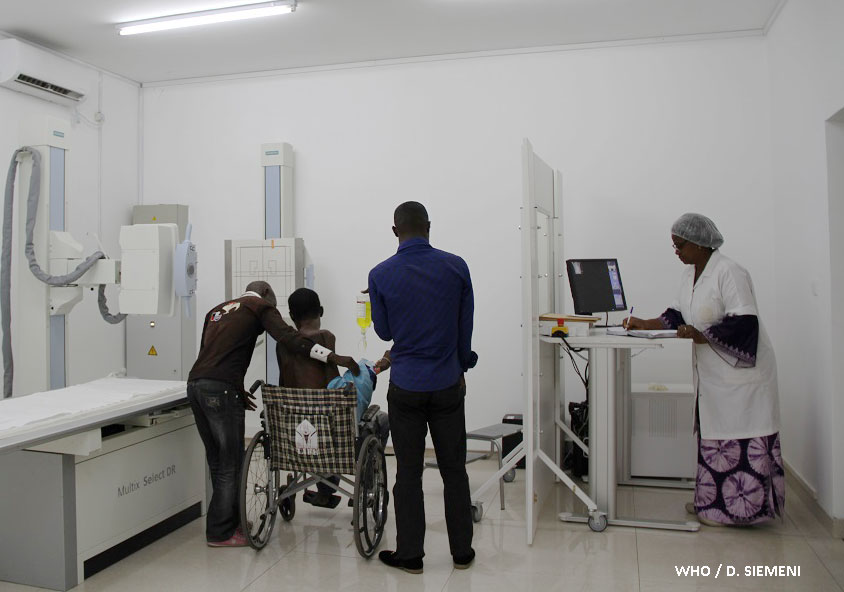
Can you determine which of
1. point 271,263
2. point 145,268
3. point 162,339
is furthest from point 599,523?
point 162,339

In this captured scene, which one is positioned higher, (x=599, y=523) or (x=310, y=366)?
(x=310, y=366)

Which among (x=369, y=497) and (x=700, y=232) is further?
(x=700, y=232)

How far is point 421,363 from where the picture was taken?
9.46 ft

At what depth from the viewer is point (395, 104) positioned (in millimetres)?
5254

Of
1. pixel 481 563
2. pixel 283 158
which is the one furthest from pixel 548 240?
Answer: pixel 283 158

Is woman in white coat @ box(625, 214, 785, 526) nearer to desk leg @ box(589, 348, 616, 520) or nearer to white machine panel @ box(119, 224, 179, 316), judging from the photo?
desk leg @ box(589, 348, 616, 520)

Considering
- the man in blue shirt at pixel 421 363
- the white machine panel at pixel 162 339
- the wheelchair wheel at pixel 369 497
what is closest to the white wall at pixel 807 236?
the man in blue shirt at pixel 421 363

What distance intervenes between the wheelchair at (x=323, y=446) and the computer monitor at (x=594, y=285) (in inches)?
54.8

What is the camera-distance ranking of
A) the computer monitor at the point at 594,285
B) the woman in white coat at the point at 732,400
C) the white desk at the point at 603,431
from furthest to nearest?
the computer monitor at the point at 594,285 < the white desk at the point at 603,431 < the woman in white coat at the point at 732,400

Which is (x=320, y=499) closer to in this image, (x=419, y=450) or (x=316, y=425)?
(x=316, y=425)

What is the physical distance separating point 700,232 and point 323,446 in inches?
85.0

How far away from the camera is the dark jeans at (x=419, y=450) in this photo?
293cm

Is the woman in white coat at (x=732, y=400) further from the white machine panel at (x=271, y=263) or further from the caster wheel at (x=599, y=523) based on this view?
the white machine panel at (x=271, y=263)

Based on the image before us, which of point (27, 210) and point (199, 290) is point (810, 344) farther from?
point (199, 290)
